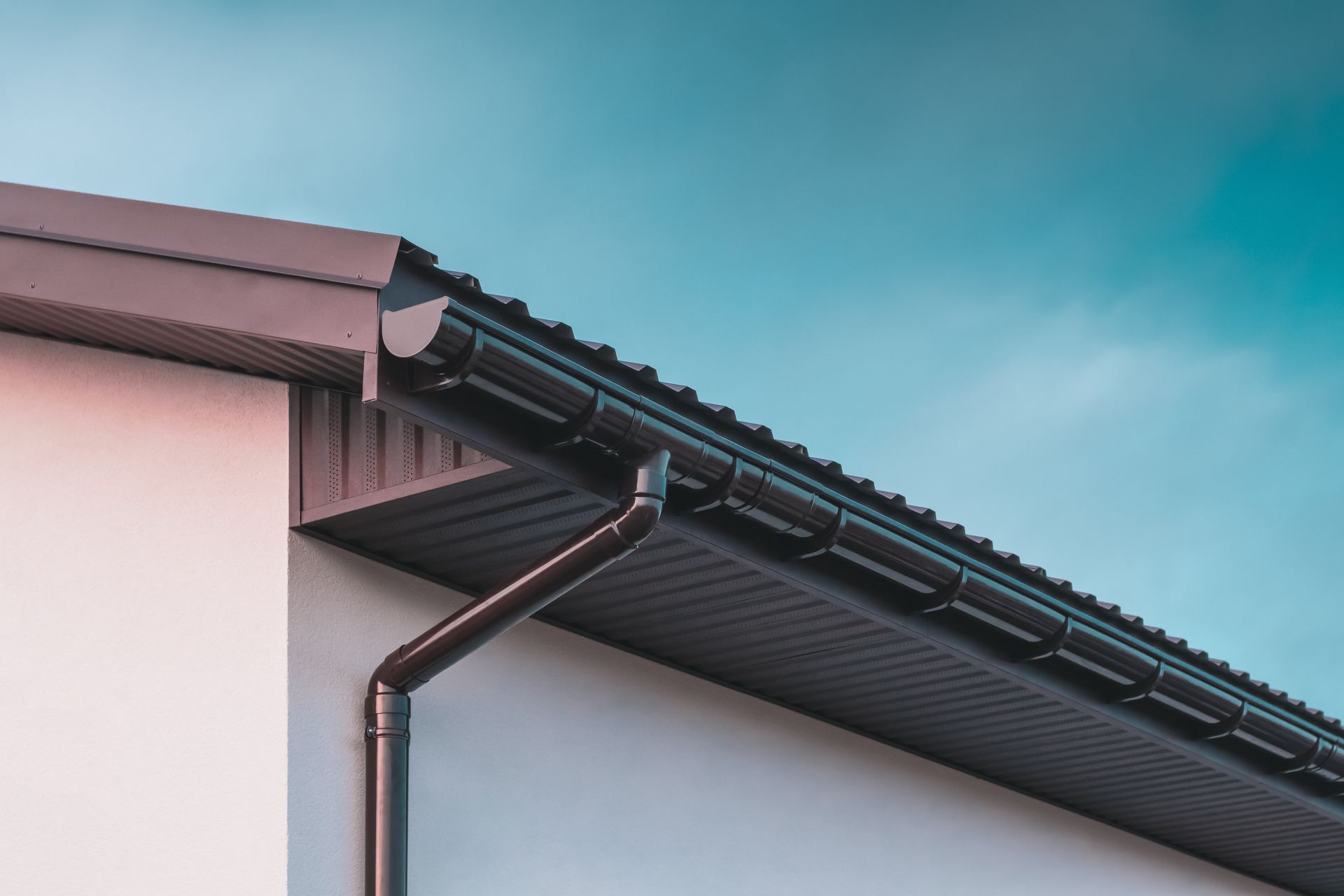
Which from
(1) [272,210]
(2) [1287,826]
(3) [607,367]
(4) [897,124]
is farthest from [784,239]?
(3) [607,367]

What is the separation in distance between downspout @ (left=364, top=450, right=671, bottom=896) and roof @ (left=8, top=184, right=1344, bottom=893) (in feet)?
0.49

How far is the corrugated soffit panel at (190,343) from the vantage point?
3861 mm

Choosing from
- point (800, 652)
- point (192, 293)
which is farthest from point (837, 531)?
point (192, 293)

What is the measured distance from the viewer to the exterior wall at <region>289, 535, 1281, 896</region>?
13.2 feet

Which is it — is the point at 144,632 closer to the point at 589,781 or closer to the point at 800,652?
the point at 589,781

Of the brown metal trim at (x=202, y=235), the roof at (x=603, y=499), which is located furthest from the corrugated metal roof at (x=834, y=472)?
the brown metal trim at (x=202, y=235)

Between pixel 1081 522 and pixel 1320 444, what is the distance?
9381 millimetres

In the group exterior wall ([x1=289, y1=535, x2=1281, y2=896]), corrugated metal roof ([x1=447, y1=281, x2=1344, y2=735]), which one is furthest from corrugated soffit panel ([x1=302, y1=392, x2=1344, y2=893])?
corrugated metal roof ([x1=447, y1=281, x2=1344, y2=735])

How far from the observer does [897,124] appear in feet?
140

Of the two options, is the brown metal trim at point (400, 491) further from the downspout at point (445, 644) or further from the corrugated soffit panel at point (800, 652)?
the downspout at point (445, 644)

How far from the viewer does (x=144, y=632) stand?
162 inches

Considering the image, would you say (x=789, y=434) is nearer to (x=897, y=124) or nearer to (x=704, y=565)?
(x=897, y=124)

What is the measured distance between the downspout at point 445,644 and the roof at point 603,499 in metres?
0.15

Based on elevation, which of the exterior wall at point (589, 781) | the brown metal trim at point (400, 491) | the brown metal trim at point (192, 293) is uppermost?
the brown metal trim at point (192, 293)
